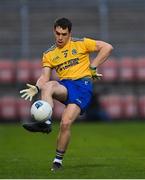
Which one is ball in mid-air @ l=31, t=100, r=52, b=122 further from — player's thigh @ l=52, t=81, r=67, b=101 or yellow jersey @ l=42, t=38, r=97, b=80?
yellow jersey @ l=42, t=38, r=97, b=80

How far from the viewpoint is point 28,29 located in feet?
93.1

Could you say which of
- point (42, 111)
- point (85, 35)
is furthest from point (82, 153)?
point (85, 35)

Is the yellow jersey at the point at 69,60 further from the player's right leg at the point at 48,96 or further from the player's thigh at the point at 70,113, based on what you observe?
the player's thigh at the point at 70,113

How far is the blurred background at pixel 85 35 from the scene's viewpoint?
27.4 metres

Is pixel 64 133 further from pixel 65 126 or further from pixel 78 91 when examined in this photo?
pixel 78 91

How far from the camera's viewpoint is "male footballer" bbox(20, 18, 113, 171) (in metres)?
11.6

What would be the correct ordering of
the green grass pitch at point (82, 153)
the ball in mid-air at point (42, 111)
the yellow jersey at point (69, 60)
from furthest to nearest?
the yellow jersey at point (69, 60), the ball in mid-air at point (42, 111), the green grass pitch at point (82, 153)

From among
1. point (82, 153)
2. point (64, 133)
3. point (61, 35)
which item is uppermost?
point (61, 35)

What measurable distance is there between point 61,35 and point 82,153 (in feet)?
11.6

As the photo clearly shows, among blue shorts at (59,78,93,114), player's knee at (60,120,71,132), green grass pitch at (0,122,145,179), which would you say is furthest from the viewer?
blue shorts at (59,78,93,114)

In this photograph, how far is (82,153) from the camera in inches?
585

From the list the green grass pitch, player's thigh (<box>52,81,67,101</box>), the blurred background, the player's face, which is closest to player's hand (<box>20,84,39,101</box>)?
player's thigh (<box>52,81,67,101</box>)

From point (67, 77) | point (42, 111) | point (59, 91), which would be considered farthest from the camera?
point (67, 77)

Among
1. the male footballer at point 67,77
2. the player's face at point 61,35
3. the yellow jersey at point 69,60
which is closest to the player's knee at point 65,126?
the male footballer at point 67,77
